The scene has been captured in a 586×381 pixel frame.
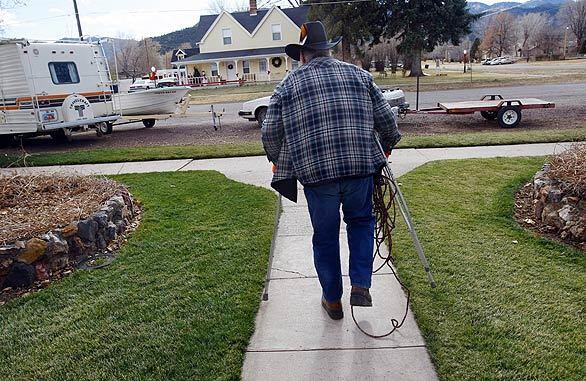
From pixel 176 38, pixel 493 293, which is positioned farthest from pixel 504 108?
pixel 176 38

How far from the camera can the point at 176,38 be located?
10031cm

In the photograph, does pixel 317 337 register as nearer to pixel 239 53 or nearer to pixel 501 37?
pixel 239 53

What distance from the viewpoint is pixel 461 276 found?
157 inches

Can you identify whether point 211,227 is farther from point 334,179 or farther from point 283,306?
point 334,179

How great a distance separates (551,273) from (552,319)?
78 centimetres

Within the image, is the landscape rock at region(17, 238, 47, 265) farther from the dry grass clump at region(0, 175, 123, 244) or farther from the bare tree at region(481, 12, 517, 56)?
the bare tree at region(481, 12, 517, 56)

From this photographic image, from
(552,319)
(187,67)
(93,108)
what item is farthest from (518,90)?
(187,67)

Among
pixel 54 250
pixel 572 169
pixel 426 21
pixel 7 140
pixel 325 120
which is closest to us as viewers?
pixel 325 120

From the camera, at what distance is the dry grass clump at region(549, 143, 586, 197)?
15.5 feet

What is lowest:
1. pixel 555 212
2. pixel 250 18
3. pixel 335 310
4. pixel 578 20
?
pixel 335 310

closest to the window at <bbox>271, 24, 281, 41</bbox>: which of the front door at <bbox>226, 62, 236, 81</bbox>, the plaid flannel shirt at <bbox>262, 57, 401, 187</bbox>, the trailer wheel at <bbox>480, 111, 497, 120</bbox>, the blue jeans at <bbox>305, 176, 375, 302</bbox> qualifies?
the front door at <bbox>226, 62, 236, 81</bbox>

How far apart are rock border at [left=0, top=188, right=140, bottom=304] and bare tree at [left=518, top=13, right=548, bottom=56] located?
3450 inches

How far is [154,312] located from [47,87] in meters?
10.5

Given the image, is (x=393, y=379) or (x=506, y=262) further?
(x=506, y=262)
